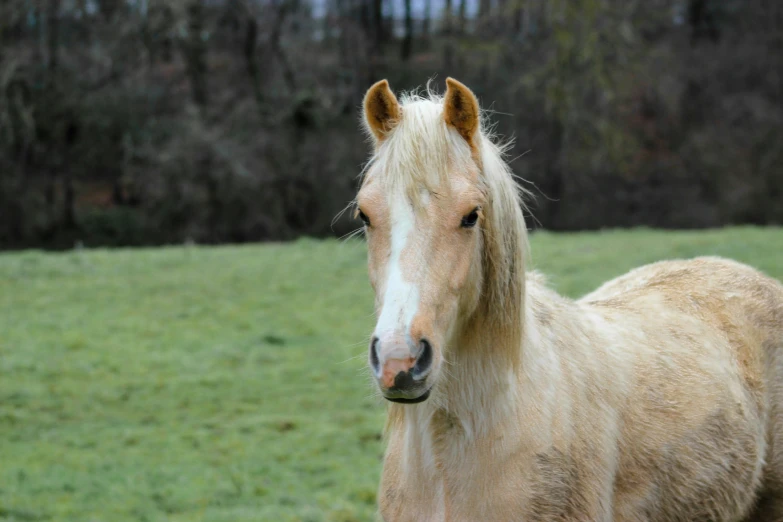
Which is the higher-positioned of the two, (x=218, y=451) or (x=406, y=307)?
(x=406, y=307)

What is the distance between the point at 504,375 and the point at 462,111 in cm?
90

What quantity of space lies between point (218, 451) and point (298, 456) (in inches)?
26.3

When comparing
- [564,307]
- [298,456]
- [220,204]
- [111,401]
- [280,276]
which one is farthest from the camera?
[220,204]

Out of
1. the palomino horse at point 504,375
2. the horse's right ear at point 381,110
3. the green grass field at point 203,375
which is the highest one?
the horse's right ear at point 381,110

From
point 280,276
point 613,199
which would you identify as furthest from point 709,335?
point 613,199

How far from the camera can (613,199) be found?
24016 mm

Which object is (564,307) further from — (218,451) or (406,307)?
(218,451)

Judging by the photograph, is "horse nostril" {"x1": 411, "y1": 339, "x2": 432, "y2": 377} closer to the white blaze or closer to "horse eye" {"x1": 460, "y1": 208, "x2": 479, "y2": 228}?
the white blaze

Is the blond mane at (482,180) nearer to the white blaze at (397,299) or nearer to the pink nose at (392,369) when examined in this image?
the white blaze at (397,299)

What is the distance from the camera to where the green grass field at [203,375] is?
217 inches

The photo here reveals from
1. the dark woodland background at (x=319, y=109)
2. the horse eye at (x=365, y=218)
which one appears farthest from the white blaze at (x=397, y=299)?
the dark woodland background at (x=319, y=109)

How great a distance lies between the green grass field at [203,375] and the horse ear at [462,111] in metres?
0.91

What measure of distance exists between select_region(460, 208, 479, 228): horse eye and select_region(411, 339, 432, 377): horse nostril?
1.42 ft

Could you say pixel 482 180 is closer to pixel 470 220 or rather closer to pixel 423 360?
pixel 470 220
